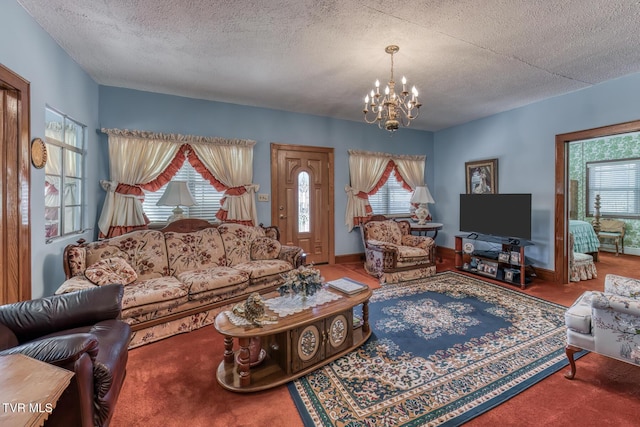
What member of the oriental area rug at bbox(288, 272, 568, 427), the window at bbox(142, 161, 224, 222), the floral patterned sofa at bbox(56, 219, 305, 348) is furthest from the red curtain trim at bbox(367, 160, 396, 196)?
the window at bbox(142, 161, 224, 222)

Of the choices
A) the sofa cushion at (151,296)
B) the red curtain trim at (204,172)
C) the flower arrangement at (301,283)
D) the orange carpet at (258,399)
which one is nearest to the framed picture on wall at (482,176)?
the orange carpet at (258,399)

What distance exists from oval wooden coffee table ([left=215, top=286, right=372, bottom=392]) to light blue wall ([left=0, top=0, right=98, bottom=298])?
180 cm

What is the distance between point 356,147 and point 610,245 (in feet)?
19.9

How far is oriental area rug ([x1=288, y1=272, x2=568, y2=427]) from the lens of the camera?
1757mm

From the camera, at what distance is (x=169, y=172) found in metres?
4.04

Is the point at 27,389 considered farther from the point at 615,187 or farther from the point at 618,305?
the point at 615,187

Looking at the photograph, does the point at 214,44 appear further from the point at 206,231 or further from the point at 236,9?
the point at 206,231

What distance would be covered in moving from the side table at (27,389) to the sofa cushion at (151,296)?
1.55m

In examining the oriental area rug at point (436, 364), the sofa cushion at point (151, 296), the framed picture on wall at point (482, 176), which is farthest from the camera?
the framed picture on wall at point (482, 176)

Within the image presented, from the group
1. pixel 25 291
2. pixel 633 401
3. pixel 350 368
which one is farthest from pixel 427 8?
pixel 25 291

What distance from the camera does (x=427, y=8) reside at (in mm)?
2223

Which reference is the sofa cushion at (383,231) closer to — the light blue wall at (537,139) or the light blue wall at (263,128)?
the light blue wall at (263,128)

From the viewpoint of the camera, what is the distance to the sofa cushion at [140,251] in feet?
9.77

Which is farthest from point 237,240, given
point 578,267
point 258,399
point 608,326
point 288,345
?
point 578,267
